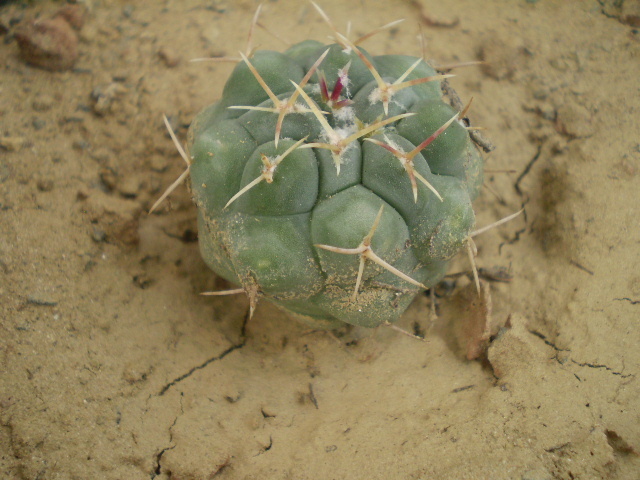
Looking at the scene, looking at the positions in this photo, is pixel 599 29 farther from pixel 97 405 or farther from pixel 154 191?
pixel 97 405

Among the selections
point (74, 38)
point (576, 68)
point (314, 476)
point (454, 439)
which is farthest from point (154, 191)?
point (576, 68)

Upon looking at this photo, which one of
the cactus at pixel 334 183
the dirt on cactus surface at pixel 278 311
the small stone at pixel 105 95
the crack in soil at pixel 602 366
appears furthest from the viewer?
the small stone at pixel 105 95

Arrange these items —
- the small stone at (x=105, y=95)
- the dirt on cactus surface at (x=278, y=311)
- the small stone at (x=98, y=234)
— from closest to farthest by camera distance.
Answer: the dirt on cactus surface at (x=278, y=311)
the small stone at (x=98, y=234)
the small stone at (x=105, y=95)

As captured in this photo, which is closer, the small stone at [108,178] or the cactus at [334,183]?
the cactus at [334,183]

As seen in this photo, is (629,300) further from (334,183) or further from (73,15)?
(73,15)

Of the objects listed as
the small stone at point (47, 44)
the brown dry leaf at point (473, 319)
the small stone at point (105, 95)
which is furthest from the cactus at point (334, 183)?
the small stone at point (47, 44)

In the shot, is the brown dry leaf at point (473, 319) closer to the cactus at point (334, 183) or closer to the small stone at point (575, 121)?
the cactus at point (334, 183)

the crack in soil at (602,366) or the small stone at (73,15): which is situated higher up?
the small stone at (73,15)
